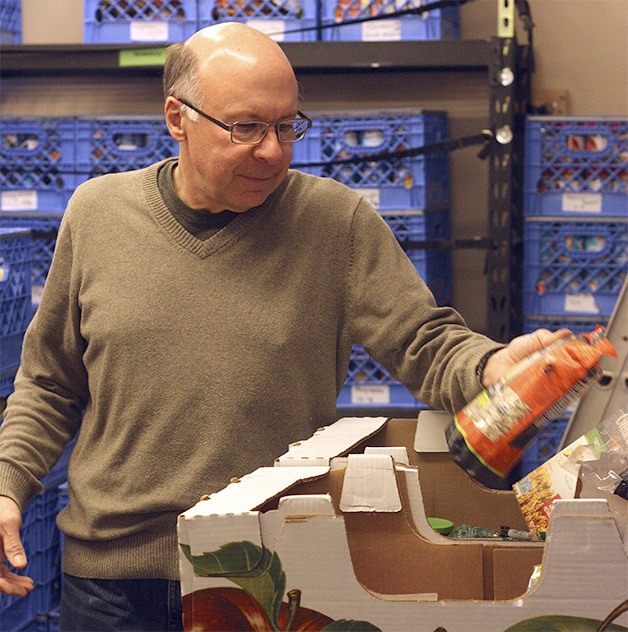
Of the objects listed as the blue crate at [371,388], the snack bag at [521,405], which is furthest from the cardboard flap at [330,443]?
the blue crate at [371,388]

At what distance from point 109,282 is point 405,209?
159 cm

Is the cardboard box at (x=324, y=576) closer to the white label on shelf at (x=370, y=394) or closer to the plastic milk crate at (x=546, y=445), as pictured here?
the white label on shelf at (x=370, y=394)

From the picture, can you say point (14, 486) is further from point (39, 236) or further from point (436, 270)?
point (436, 270)

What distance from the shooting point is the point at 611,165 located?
2.88 m

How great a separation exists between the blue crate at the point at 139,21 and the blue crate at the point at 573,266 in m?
1.13

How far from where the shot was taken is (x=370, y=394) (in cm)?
295

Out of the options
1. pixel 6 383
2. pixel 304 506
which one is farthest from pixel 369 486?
pixel 6 383

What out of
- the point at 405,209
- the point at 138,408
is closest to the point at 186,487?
the point at 138,408

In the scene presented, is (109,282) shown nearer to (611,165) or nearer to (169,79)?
(169,79)

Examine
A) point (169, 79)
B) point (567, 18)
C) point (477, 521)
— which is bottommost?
point (477, 521)

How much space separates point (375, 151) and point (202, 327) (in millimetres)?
1622

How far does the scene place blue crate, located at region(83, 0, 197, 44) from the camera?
296 cm

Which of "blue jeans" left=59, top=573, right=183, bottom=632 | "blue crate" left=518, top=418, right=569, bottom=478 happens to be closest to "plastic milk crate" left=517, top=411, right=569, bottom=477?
"blue crate" left=518, top=418, right=569, bottom=478

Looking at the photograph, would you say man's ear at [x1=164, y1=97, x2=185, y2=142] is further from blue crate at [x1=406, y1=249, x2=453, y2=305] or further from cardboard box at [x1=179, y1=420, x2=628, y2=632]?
blue crate at [x1=406, y1=249, x2=453, y2=305]
